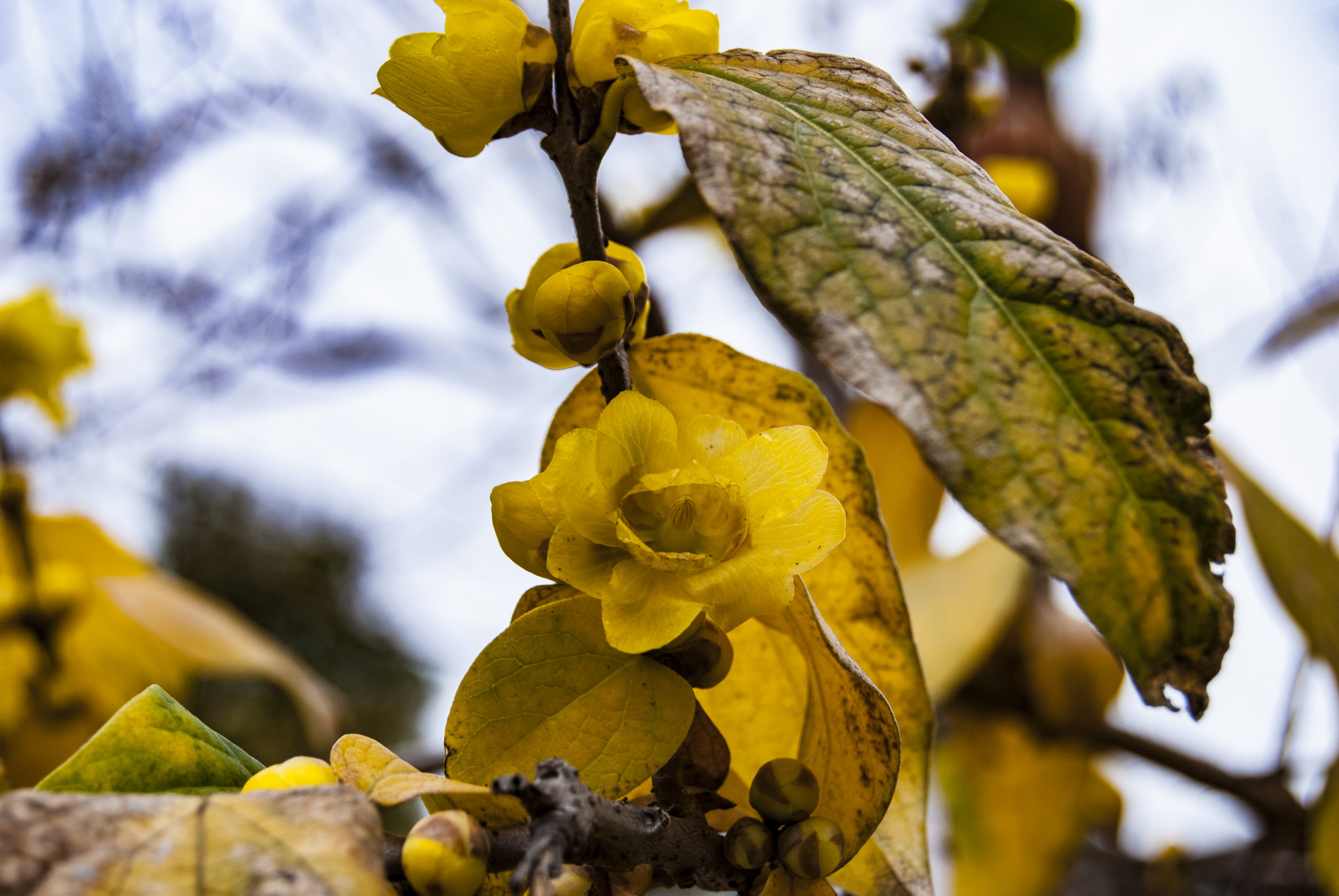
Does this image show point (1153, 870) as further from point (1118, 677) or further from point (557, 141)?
point (557, 141)

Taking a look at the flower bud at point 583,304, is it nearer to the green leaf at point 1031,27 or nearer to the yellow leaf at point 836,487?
the yellow leaf at point 836,487

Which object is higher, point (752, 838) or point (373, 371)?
point (373, 371)

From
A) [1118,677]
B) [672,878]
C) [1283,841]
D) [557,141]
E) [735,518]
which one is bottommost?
[1283,841]

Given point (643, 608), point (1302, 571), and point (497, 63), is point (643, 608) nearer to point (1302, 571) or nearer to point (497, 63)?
point (497, 63)

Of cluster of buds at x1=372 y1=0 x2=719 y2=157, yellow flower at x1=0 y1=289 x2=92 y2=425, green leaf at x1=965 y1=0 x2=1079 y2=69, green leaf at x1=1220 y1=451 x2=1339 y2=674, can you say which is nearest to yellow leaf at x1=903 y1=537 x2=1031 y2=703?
green leaf at x1=1220 y1=451 x2=1339 y2=674

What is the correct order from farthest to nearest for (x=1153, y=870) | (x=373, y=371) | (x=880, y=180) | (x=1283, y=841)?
(x=373, y=371) < (x=1153, y=870) < (x=1283, y=841) < (x=880, y=180)

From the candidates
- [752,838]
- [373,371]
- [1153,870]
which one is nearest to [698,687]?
[752,838]

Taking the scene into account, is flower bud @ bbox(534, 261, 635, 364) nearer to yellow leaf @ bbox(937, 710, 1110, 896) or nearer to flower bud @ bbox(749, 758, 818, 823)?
flower bud @ bbox(749, 758, 818, 823)
